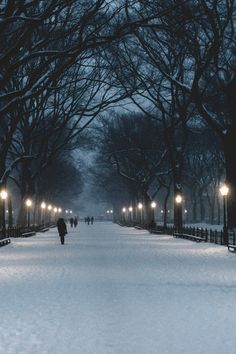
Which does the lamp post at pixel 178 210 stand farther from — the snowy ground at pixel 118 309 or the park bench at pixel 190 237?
the snowy ground at pixel 118 309

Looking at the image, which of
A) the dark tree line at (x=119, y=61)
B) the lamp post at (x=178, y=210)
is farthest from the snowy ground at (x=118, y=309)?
the lamp post at (x=178, y=210)

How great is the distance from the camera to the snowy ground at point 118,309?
9201 mm

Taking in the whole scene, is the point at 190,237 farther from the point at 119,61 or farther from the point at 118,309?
the point at 118,309

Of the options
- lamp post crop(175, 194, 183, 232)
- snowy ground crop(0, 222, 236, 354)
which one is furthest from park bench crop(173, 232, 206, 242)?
snowy ground crop(0, 222, 236, 354)

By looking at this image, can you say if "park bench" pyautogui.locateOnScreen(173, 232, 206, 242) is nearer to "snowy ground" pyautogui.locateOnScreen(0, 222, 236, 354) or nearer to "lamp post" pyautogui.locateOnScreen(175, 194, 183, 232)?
"lamp post" pyautogui.locateOnScreen(175, 194, 183, 232)

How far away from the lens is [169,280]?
17984 mm

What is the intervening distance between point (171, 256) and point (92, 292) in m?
13.4

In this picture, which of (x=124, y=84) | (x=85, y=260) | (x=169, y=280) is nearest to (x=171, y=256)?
(x=85, y=260)

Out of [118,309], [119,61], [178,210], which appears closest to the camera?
[118,309]

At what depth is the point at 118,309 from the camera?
40.9ft

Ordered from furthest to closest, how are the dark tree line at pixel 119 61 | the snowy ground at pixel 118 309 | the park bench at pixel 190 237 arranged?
1. the park bench at pixel 190 237
2. the dark tree line at pixel 119 61
3. the snowy ground at pixel 118 309

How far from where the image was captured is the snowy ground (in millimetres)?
9201

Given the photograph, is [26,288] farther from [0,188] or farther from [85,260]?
[0,188]

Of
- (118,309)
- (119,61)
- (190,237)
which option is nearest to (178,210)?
(190,237)
